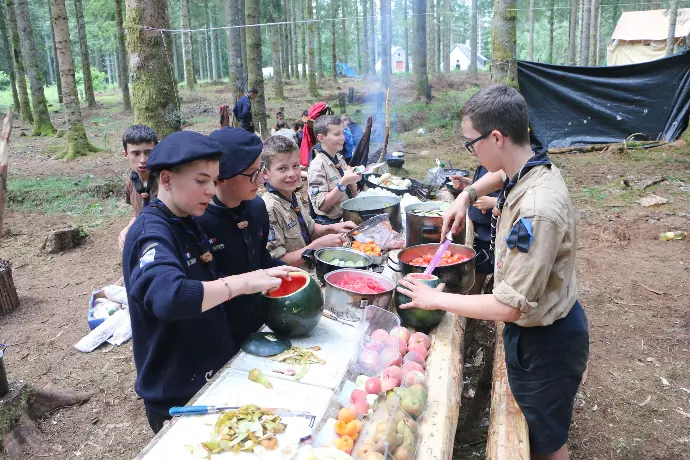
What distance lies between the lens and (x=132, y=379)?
14.4ft

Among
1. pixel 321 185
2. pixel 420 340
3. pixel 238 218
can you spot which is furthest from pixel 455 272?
pixel 321 185

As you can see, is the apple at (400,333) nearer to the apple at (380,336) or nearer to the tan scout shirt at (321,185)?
the apple at (380,336)

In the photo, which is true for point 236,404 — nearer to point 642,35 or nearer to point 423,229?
point 423,229

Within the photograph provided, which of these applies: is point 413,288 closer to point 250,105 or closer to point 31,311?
point 31,311

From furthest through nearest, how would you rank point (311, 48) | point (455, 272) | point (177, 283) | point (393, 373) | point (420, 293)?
point (311, 48) → point (455, 272) → point (420, 293) → point (393, 373) → point (177, 283)

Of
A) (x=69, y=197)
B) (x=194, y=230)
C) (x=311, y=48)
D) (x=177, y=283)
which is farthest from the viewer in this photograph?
(x=311, y=48)

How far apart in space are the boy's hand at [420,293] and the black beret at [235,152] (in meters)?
0.99

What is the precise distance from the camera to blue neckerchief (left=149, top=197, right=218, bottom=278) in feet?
6.95

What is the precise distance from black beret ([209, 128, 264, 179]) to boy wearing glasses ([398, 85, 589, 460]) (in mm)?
998

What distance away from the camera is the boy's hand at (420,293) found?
2367 millimetres

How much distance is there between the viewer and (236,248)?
2650 mm

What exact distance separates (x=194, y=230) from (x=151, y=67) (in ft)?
12.7

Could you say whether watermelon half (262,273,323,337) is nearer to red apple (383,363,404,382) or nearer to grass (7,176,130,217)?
red apple (383,363,404,382)

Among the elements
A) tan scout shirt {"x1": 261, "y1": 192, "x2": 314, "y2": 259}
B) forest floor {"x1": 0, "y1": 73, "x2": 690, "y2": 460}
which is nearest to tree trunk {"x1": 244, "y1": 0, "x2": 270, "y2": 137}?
forest floor {"x1": 0, "y1": 73, "x2": 690, "y2": 460}
